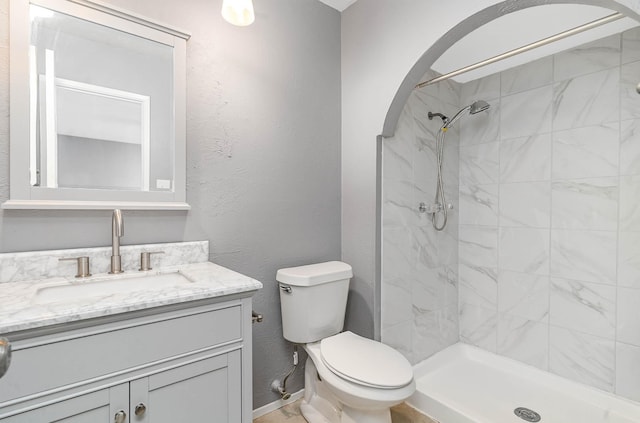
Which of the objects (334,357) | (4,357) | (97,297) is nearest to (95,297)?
(97,297)

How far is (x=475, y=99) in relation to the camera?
2400 millimetres

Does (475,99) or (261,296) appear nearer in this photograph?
(261,296)

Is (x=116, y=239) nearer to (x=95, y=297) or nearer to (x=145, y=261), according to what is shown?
(x=145, y=261)

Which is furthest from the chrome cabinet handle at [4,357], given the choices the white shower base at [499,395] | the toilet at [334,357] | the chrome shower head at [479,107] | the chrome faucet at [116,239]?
the chrome shower head at [479,107]

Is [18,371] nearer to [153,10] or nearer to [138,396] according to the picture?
[138,396]

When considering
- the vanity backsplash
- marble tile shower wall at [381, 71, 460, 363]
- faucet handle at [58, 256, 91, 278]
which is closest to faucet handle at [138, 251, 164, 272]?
the vanity backsplash

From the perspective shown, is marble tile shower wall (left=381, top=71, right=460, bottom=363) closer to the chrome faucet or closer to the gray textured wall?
the gray textured wall

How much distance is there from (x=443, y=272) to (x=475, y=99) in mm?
1326

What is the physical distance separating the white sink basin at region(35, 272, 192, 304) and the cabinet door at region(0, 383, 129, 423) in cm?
30

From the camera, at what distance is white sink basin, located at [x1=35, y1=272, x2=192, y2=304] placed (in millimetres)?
1120

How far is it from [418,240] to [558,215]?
0.87 meters

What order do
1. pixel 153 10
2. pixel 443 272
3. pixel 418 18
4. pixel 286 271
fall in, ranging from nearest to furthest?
pixel 153 10
pixel 418 18
pixel 286 271
pixel 443 272

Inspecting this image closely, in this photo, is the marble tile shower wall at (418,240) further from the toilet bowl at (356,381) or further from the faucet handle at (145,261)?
the faucet handle at (145,261)

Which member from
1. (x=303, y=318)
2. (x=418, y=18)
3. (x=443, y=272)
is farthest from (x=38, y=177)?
(x=443, y=272)
